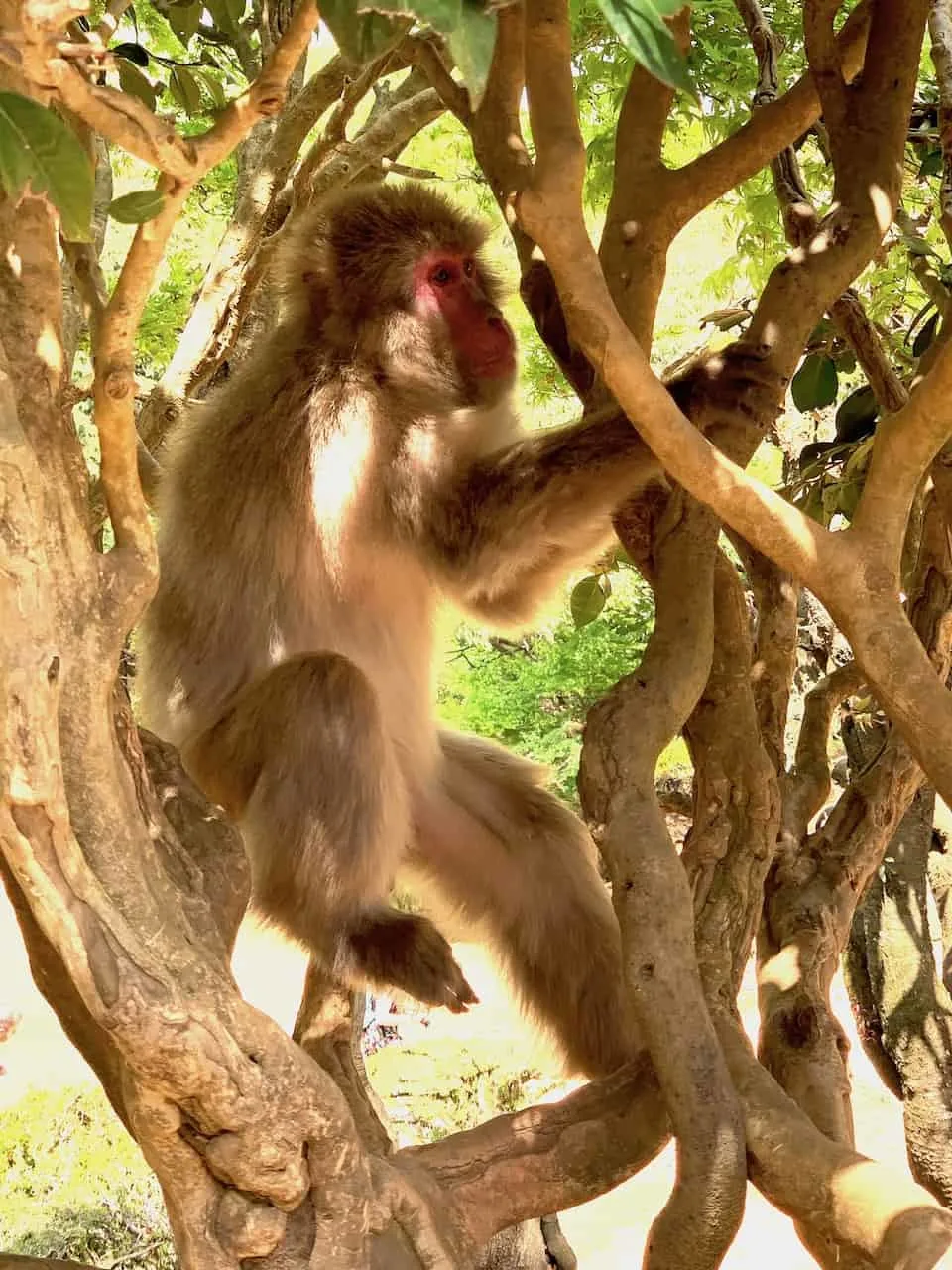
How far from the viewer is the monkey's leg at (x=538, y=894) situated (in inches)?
116

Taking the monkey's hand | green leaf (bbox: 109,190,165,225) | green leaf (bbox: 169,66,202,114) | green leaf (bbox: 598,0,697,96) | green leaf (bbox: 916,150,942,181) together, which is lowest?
green leaf (bbox: 598,0,697,96)

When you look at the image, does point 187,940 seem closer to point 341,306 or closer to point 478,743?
point 478,743

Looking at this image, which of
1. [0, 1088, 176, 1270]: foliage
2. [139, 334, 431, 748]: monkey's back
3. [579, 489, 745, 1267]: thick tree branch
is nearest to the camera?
[579, 489, 745, 1267]: thick tree branch

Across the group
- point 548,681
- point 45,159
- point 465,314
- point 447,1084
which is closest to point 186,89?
point 465,314

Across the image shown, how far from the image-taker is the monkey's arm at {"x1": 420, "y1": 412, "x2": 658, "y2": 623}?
2.75 meters

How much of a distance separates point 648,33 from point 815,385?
2339 millimetres

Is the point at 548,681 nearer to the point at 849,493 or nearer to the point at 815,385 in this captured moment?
the point at 815,385

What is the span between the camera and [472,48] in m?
→ 1.03

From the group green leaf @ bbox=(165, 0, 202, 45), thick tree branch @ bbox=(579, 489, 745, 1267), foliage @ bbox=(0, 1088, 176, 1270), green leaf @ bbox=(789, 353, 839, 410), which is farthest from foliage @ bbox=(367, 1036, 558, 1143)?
green leaf @ bbox=(165, 0, 202, 45)

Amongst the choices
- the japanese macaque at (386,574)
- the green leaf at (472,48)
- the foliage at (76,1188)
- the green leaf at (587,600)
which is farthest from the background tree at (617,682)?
the foliage at (76,1188)

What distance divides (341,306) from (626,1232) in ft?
16.1

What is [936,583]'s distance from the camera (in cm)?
295

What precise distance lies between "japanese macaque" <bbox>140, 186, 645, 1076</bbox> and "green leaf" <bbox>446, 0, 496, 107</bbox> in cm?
170

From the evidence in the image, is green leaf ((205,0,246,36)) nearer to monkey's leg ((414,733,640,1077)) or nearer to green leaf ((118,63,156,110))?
green leaf ((118,63,156,110))
